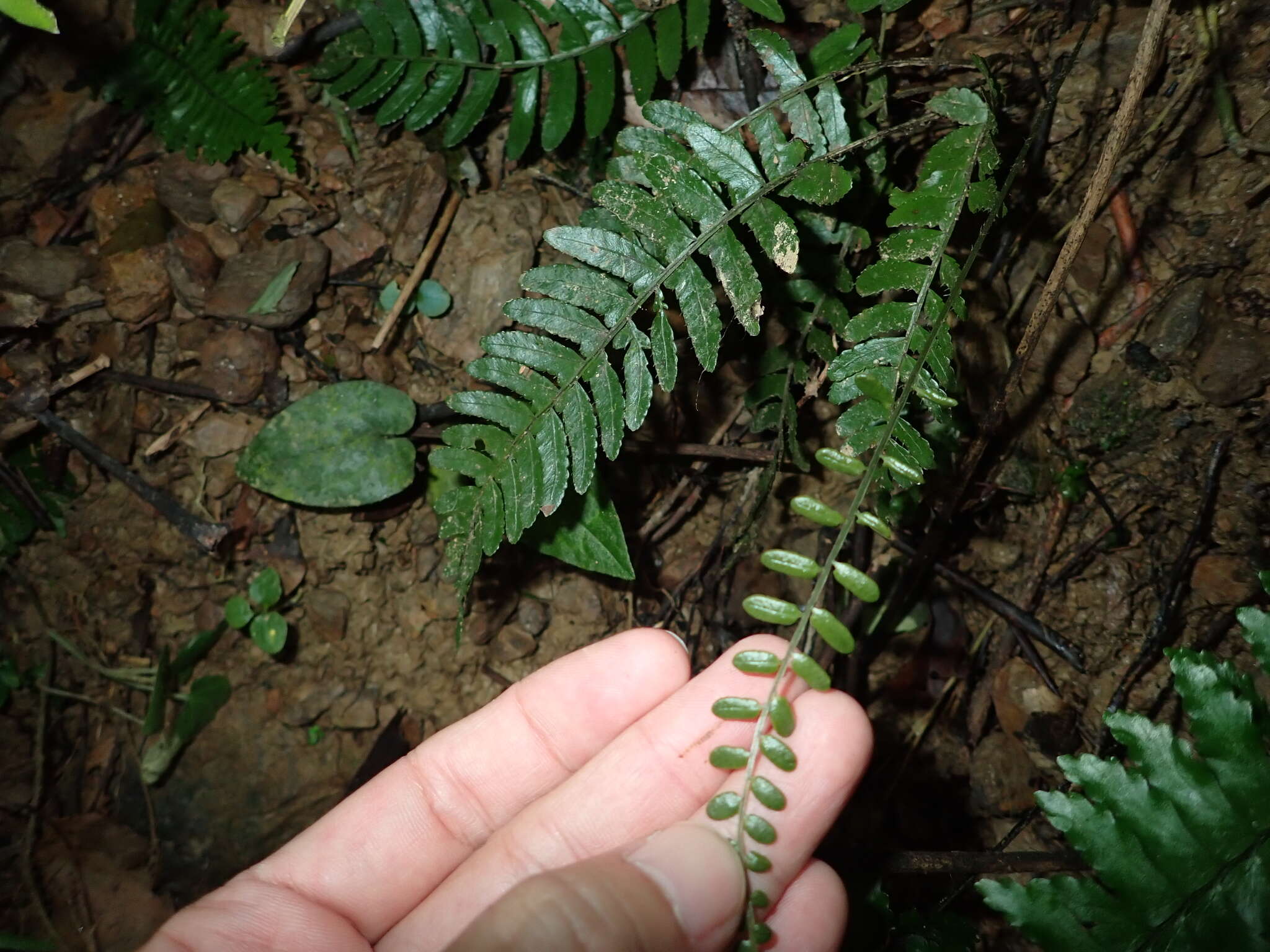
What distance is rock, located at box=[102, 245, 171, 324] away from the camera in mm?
3117

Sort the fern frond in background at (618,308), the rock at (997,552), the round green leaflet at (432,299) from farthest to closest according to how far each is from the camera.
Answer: the round green leaflet at (432,299) → the rock at (997,552) → the fern frond in background at (618,308)

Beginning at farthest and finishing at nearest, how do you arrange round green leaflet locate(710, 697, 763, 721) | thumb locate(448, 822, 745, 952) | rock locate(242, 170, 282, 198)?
rock locate(242, 170, 282, 198) < round green leaflet locate(710, 697, 763, 721) < thumb locate(448, 822, 745, 952)

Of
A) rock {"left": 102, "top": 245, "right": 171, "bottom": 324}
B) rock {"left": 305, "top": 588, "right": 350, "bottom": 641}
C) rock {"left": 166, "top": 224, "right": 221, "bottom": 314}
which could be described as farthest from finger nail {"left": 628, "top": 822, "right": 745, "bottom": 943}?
rock {"left": 102, "top": 245, "right": 171, "bottom": 324}

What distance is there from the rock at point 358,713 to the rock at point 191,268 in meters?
1.70

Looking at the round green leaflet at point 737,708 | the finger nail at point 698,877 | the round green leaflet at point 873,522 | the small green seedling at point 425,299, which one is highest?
the round green leaflet at point 873,522

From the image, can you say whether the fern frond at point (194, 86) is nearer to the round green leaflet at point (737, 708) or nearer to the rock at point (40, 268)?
the rock at point (40, 268)

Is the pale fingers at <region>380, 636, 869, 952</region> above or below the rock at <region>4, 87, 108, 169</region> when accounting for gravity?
below

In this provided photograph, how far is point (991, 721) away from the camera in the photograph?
2.95m

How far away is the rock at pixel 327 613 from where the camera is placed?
3154 millimetres

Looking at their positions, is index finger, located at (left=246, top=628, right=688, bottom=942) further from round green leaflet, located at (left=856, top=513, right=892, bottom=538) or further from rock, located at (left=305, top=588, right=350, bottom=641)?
rock, located at (left=305, top=588, right=350, bottom=641)

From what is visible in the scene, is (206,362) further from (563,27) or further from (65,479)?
(563,27)

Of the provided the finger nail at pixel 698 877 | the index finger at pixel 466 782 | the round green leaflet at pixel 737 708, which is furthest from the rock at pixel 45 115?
the finger nail at pixel 698 877

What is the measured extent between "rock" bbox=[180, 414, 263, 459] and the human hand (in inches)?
63.9

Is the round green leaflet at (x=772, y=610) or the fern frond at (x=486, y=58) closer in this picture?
the round green leaflet at (x=772, y=610)
